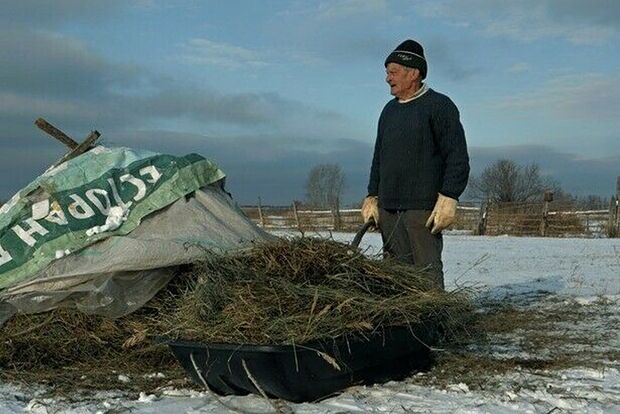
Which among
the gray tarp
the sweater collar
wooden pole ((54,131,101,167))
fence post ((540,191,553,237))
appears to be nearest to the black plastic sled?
the gray tarp

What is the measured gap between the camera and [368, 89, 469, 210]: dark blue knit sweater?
13.5 ft

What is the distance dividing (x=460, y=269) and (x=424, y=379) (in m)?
6.51

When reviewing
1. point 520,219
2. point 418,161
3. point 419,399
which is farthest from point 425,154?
point 520,219

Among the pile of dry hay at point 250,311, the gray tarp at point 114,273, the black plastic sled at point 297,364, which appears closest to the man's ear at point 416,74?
the pile of dry hay at point 250,311

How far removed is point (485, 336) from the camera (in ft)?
14.8

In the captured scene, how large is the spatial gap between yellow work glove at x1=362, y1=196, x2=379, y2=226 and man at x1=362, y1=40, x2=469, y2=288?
163 mm

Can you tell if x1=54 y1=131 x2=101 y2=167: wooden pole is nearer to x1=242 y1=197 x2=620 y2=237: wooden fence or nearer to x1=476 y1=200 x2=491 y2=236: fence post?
x1=242 y1=197 x2=620 y2=237: wooden fence

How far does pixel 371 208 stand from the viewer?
4.55m

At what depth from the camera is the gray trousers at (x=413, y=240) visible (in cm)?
416

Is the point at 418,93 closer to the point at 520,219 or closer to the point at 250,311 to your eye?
the point at 250,311

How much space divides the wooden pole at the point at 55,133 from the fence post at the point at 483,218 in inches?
817

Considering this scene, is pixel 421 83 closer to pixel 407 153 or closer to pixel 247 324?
pixel 407 153

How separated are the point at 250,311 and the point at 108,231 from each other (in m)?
1.29

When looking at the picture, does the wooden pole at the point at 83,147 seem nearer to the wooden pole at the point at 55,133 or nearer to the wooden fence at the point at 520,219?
the wooden pole at the point at 55,133
